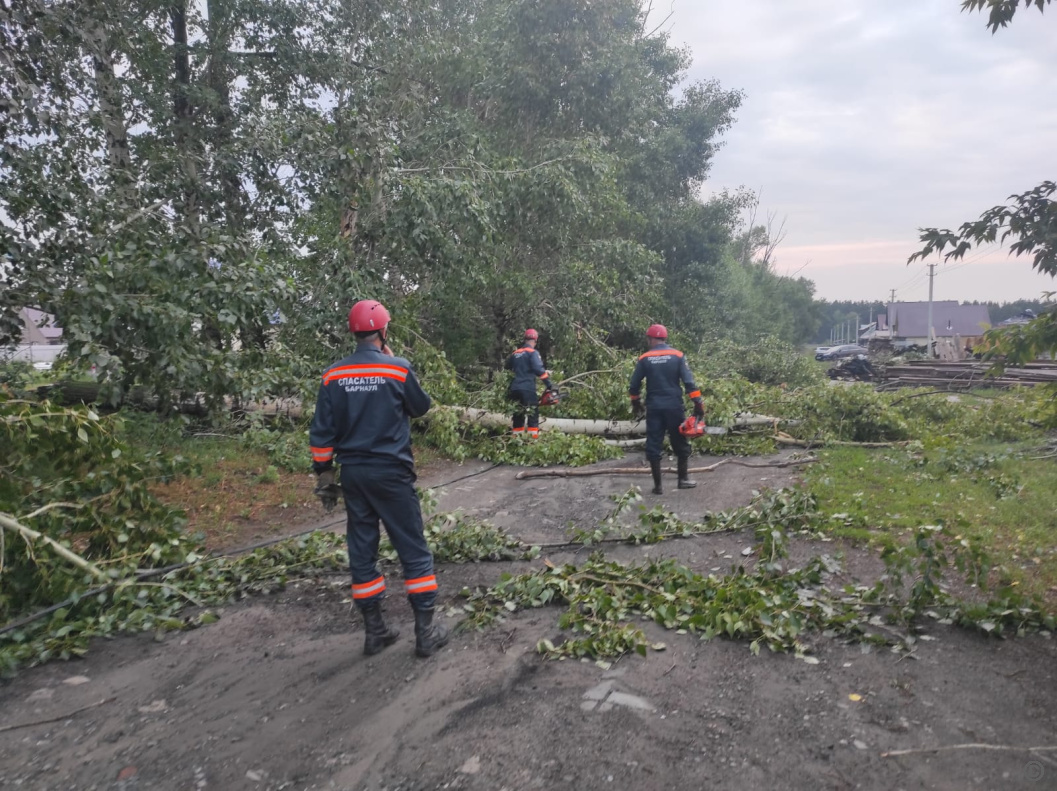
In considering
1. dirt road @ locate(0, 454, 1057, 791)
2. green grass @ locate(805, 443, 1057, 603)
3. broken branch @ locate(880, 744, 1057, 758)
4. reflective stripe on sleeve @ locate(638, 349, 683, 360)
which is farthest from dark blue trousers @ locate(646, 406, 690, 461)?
broken branch @ locate(880, 744, 1057, 758)

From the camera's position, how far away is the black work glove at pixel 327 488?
4.46 m

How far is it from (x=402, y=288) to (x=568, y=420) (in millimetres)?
3957

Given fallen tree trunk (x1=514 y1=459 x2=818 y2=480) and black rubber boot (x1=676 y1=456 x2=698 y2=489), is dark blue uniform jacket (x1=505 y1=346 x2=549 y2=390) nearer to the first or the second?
fallen tree trunk (x1=514 y1=459 x2=818 y2=480)

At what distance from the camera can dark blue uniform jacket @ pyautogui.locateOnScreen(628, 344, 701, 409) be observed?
830 cm

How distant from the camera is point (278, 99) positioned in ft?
43.0

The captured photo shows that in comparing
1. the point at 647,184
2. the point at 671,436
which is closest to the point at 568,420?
the point at 671,436

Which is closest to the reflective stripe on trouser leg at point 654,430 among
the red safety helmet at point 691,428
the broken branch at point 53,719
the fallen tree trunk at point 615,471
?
the red safety helmet at point 691,428

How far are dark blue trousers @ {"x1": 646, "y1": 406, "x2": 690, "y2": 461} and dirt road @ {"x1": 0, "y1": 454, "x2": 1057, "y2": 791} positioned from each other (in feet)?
13.1

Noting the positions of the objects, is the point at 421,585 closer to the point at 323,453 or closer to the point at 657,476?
the point at 323,453

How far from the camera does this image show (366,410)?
4.27 metres

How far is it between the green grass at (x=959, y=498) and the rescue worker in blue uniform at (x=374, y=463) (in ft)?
11.2

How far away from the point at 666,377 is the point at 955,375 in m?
19.1

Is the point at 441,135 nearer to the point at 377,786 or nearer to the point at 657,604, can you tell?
the point at 657,604

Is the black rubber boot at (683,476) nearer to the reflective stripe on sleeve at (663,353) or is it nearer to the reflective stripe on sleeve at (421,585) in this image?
the reflective stripe on sleeve at (663,353)
